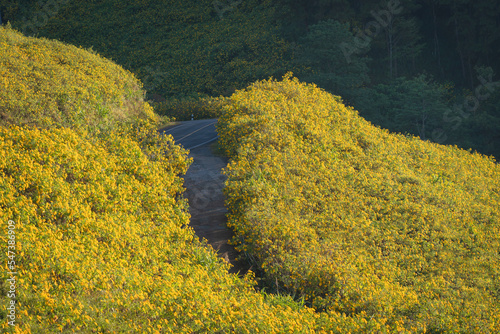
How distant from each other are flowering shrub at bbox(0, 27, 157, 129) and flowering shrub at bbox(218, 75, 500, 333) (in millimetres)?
3837

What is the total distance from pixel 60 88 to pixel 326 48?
80.8 ft

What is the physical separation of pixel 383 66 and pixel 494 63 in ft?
29.9

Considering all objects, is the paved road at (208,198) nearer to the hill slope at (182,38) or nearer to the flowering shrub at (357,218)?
the flowering shrub at (357,218)

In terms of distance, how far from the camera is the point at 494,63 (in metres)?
37.2

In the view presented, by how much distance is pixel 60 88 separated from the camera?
470 inches

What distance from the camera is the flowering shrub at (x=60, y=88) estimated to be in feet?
34.9

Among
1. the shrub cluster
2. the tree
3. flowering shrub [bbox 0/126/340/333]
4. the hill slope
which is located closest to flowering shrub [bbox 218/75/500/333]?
flowering shrub [bbox 0/126/340/333]

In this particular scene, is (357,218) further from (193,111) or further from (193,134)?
(193,111)

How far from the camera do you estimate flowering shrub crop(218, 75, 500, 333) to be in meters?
9.01

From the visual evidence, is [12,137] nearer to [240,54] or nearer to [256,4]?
[240,54]

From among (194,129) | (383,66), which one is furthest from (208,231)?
(383,66)

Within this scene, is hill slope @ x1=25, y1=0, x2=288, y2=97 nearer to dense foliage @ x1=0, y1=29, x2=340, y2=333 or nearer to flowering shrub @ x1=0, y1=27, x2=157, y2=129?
flowering shrub @ x1=0, y1=27, x2=157, y2=129

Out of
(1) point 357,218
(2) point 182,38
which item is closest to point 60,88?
(1) point 357,218

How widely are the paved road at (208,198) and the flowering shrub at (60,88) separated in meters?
2.74
